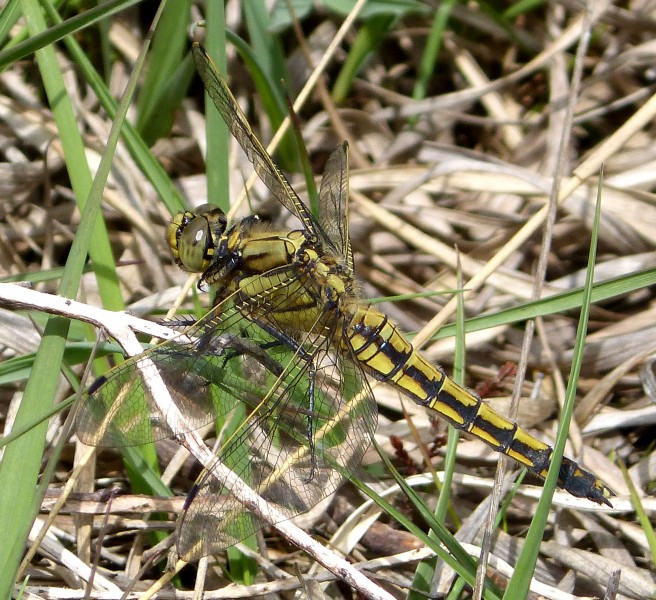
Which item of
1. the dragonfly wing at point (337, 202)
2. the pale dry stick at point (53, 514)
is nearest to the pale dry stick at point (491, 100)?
the dragonfly wing at point (337, 202)

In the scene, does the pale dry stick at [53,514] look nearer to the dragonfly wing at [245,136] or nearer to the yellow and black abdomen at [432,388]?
the yellow and black abdomen at [432,388]

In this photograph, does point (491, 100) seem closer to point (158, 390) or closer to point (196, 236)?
point (196, 236)

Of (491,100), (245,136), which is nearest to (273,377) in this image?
(245,136)

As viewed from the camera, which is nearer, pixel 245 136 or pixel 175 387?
pixel 175 387

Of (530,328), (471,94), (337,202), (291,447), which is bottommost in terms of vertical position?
(291,447)

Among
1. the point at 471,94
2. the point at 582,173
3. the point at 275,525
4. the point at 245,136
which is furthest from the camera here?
the point at 471,94

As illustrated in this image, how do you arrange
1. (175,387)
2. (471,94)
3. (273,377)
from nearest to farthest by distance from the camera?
(175,387), (273,377), (471,94)
